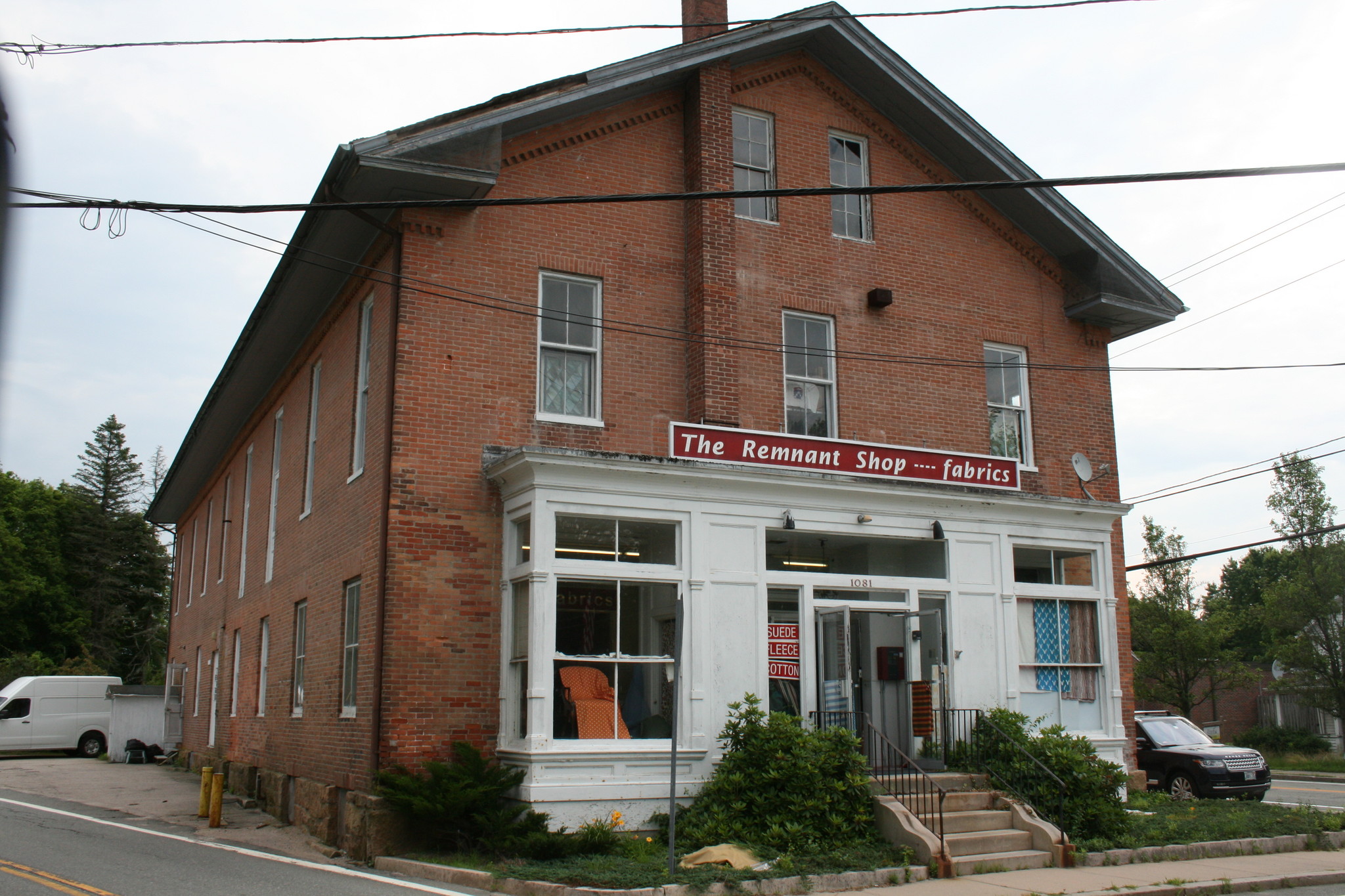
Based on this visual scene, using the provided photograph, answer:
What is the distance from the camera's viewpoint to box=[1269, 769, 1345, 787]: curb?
2784 cm

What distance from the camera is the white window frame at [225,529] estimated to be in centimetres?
2636

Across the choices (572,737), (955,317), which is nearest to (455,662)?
(572,737)

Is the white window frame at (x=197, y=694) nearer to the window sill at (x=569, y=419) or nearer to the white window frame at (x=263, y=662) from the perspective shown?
the white window frame at (x=263, y=662)

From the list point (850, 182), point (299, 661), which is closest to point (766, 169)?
point (850, 182)

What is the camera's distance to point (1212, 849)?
41.8ft

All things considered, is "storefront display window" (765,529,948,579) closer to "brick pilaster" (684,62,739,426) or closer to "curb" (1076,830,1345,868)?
"brick pilaster" (684,62,739,426)

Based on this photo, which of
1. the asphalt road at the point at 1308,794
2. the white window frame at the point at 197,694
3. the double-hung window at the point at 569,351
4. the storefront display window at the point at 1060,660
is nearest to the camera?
the double-hung window at the point at 569,351

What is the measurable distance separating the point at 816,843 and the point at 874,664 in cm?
397

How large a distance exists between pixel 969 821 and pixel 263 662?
13.4 meters

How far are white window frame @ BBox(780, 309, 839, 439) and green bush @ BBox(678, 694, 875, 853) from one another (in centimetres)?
503

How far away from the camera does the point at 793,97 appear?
695 inches

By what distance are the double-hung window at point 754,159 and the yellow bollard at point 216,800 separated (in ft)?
36.2

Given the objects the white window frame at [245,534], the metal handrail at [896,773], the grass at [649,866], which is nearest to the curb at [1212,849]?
the metal handrail at [896,773]

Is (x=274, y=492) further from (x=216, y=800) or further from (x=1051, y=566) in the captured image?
(x=1051, y=566)
